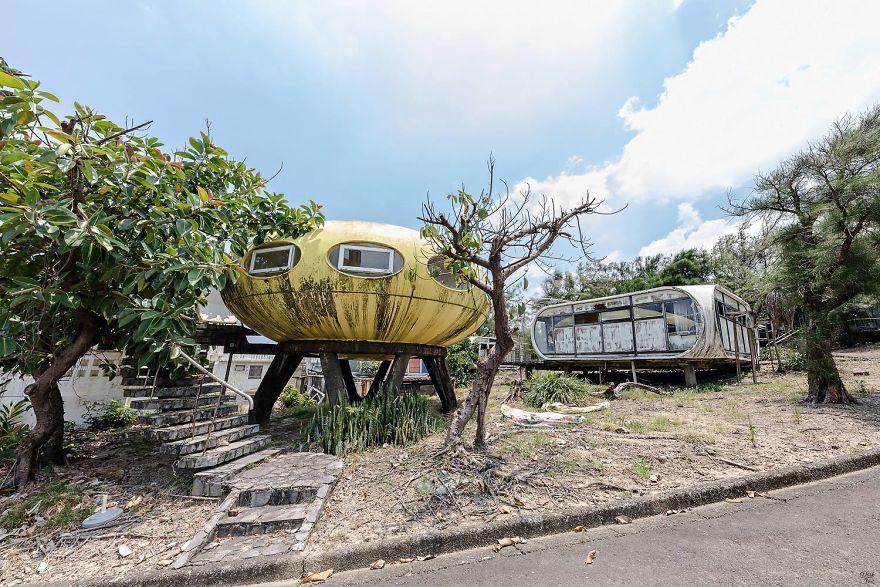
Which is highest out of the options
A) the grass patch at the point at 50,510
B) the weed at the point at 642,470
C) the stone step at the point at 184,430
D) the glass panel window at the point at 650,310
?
the glass panel window at the point at 650,310

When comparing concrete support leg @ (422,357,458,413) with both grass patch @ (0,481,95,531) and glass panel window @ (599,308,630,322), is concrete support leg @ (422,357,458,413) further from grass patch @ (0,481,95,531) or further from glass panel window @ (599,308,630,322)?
glass panel window @ (599,308,630,322)

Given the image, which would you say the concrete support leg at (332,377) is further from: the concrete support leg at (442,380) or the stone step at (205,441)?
the concrete support leg at (442,380)

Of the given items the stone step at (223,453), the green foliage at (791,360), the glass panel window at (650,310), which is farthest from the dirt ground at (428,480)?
the green foliage at (791,360)

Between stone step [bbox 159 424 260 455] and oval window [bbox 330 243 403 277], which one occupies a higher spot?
oval window [bbox 330 243 403 277]

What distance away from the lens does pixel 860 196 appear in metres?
7.90

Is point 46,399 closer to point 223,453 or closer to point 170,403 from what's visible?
point 170,403

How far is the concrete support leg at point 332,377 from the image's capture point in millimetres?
8050

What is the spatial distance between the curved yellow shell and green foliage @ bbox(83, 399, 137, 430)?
5.40 m

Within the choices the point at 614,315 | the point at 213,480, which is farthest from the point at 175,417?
the point at 614,315

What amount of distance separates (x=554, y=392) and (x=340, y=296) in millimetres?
6772

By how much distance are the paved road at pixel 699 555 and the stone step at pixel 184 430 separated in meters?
3.10

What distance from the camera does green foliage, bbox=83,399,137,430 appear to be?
9703 millimetres

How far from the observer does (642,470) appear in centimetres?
Answer: 465

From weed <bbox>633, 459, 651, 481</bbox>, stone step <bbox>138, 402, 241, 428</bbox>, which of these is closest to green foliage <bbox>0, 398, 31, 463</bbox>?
stone step <bbox>138, 402, 241, 428</bbox>
